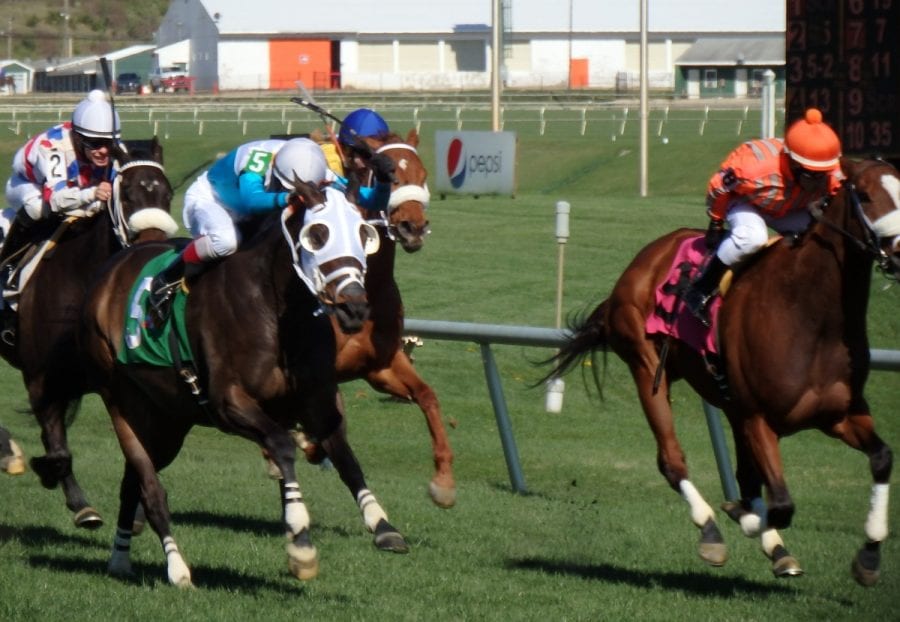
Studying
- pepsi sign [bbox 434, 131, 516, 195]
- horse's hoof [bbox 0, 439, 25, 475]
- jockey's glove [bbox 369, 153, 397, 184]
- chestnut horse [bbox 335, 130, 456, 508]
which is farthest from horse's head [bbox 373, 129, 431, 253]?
pepsi sign [bbox 434, 131, 516, 195]

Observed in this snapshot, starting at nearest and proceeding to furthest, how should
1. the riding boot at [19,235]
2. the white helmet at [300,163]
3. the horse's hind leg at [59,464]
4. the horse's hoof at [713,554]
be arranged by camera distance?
1. the white helmet at [300,163]
2. the horse's hoof at [713,554]
3. the horse's hind leg at [59,464]
4. the riding boot at [19,235]

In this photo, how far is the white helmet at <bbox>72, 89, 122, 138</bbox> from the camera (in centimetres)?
845

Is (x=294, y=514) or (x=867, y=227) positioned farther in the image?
(x=867, y=227)

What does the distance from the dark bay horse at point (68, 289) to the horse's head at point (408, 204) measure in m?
1.18

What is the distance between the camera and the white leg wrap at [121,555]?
7.05m

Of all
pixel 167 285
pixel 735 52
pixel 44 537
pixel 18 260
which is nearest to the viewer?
pixel 167 285

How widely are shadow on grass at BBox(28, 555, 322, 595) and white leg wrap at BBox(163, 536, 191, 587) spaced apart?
0.18 feet

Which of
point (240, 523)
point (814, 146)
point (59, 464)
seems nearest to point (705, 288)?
point (814, 146)

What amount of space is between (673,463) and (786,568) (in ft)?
3.86

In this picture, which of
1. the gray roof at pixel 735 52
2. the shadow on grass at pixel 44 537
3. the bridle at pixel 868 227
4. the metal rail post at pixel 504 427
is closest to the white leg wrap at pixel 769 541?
the bridle at pixel 868 227

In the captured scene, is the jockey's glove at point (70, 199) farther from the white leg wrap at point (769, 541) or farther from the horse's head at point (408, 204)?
the white leg wrap at point (769, 541)

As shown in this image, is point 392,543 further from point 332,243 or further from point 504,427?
point 504,427

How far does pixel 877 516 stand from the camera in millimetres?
6656

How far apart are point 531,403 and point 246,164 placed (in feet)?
22.5
